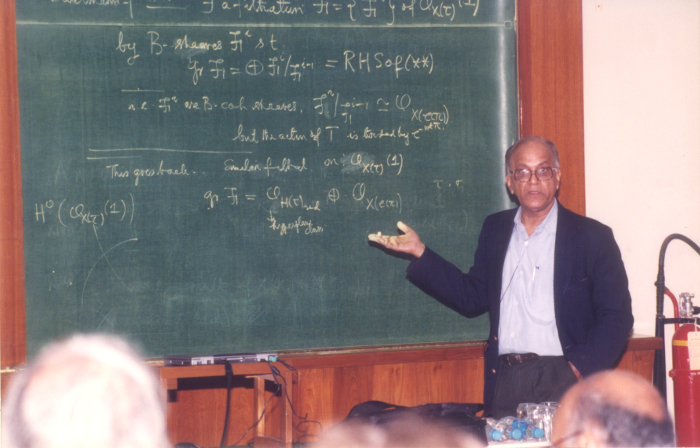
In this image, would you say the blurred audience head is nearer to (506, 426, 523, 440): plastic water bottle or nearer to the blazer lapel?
(506, 426, 523, 440): plastic water bottle

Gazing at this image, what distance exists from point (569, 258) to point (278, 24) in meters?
1.67

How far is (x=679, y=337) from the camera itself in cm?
285

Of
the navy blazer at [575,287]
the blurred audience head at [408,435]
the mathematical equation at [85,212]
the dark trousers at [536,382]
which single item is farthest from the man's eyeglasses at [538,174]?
the mathematical equation at [85,212]

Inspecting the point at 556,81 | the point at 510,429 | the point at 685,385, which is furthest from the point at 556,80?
the point at 510,429

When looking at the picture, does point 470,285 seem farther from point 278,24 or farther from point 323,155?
point 278,24

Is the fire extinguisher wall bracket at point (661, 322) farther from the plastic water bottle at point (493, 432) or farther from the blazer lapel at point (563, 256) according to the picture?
the plastic water bottle at point (493, 432)

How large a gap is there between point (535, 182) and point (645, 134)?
1124mm

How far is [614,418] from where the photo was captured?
3.18 feet

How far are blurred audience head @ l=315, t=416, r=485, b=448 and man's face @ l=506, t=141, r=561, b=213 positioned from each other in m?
1.05

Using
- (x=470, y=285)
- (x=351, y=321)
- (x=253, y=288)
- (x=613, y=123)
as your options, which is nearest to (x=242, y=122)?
(x=253, y=288)

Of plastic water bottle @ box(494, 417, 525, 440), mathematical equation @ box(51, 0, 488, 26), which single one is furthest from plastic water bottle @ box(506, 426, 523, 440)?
mathematical equation @ box(51, 0, 488, 26)

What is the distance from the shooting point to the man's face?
2.39 meters

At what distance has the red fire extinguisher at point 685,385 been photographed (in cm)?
283

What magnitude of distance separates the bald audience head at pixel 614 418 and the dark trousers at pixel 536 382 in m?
1.24
